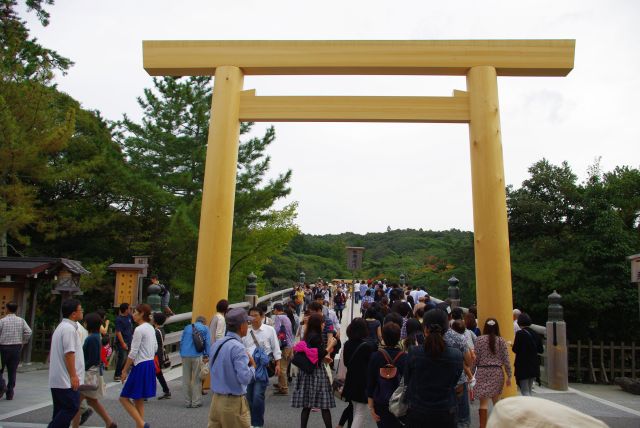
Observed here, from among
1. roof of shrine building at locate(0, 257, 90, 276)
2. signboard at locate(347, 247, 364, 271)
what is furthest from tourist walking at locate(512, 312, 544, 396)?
roof of shrine building at locate(0, 257, 90, 276)

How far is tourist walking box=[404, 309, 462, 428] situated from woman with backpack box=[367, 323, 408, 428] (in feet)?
1.20

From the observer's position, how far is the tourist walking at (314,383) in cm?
491

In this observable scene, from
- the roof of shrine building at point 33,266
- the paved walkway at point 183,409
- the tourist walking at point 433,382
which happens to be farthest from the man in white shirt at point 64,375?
the roof of shrine building at point 33,266

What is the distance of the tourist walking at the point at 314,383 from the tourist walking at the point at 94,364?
6.65 ft

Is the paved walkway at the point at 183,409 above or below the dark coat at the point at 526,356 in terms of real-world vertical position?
below

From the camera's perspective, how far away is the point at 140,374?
4.95m

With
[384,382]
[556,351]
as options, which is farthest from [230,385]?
[556,351]

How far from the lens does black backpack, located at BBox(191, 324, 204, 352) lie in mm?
6367

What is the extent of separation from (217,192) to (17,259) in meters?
4.98

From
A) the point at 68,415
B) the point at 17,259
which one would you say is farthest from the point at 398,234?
the point at 68,415

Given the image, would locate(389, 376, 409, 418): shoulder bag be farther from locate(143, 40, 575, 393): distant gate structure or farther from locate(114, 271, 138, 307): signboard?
locate(114, 271, 138, 307): signboard

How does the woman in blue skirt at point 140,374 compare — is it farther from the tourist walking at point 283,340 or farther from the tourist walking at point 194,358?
the tourist walking at point 283,340

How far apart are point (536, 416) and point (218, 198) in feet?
21.4

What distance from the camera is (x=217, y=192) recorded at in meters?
7.39
